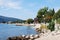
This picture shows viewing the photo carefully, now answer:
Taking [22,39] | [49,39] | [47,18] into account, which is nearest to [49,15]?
[47,18]

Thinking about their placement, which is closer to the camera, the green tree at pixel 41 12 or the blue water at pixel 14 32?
the blue water at pixel 14 32

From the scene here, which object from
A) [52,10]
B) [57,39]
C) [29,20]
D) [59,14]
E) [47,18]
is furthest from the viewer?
[29,20]

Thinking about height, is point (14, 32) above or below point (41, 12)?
below

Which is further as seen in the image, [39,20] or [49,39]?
[39,20]

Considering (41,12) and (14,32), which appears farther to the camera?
(41,12)

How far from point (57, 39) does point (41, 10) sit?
8557 cm

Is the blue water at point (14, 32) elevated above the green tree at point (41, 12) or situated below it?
below

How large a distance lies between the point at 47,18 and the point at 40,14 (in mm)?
21802

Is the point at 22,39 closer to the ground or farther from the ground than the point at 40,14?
closer to the ground

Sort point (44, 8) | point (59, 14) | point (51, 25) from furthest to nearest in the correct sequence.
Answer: point (44, 8)
point (59, 14)
point (51, 25)

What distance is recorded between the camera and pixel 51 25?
135ft

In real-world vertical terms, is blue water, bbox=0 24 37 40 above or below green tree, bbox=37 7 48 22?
below

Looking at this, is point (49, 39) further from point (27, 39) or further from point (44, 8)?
point (44, 8)

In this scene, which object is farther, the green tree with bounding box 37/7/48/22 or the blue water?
the green tree with bounding box 37/7/48/22
